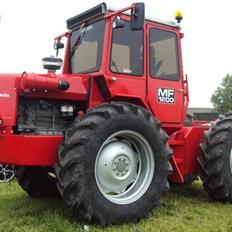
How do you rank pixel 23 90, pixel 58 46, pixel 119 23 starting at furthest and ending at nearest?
1. pixel 58 46
2. pixel 119 23
3. pixel 23 90

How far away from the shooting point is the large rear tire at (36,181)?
6.55 metres

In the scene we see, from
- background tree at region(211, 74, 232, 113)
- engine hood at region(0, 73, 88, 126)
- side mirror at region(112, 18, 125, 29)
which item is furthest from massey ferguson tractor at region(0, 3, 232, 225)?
background tree at region(211, 74, 232, 113)

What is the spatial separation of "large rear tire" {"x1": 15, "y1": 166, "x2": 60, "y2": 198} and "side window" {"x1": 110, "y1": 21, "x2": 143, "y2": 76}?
1869mm

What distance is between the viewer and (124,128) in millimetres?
5602

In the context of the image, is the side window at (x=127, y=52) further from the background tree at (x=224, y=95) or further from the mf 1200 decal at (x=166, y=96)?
the background tree at (x=224, y=95)

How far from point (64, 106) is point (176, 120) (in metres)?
2.04

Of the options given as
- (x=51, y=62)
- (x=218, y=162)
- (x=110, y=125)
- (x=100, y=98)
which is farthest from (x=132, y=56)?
(x=218, y=162)

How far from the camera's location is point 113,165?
5.57 m

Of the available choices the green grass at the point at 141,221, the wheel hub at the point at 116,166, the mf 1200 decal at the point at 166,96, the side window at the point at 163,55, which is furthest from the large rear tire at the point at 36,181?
the side window at the point at 163,55

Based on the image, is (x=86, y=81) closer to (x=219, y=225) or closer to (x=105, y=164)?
(x=105, y=164)

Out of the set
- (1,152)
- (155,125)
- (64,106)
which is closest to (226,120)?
(155,125)

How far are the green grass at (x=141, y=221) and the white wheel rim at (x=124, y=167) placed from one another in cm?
42

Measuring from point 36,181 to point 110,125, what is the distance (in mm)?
1908

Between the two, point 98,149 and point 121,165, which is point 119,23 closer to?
point 98,149
